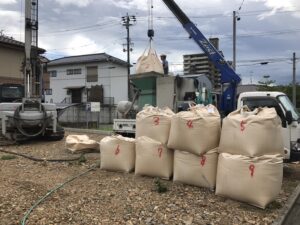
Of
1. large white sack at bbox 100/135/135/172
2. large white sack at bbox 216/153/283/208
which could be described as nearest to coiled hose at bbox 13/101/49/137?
large white sack at bbox 100/135/135/172

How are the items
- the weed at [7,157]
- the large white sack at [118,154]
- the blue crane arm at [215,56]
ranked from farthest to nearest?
the blue crane arm at [215,56] < the weed at [7,157] < the large white sack at [118,154]

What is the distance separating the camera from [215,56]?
12.0m

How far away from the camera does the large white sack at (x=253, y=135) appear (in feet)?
18.1

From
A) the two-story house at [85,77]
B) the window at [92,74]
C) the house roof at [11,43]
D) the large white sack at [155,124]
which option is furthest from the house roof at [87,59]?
the large white sack at [155,124]

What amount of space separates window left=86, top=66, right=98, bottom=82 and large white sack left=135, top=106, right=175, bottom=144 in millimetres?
37418

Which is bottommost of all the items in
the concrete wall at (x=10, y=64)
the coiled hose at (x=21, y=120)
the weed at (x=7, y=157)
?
the weed at (x=7, y=157)

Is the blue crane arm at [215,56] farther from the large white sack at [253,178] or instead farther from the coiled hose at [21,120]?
the large white sack at [253,178]

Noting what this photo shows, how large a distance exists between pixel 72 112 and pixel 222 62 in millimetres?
17172

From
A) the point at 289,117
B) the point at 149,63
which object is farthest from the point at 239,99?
the point at 149,63

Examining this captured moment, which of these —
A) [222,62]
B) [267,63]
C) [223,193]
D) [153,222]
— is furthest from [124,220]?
[267,63]

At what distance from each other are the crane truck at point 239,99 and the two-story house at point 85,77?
3031cm

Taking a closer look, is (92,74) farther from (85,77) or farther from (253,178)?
(253,178)

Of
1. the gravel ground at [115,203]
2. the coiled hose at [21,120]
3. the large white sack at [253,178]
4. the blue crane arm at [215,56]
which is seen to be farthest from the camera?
the coiled hose at [21,120]

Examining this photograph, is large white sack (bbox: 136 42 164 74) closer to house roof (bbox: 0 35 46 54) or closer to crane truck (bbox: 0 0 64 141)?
crane truck (bbox: 0 0 64 141)
